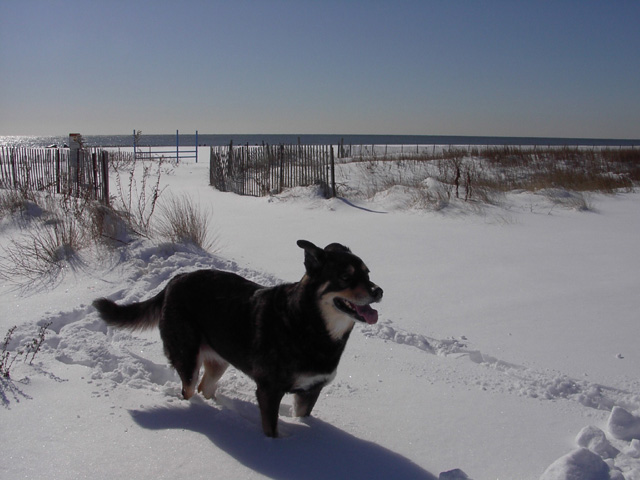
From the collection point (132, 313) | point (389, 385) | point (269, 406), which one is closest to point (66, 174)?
point (132, 313)

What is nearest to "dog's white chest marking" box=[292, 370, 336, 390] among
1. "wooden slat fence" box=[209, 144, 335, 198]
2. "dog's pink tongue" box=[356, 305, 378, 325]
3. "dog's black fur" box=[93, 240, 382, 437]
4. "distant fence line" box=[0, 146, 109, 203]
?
"dog's black fur" box=[93, 240, 382, 437]

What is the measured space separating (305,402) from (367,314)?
34.6 inches

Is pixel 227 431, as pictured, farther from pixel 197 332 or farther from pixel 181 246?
pixel 181 246

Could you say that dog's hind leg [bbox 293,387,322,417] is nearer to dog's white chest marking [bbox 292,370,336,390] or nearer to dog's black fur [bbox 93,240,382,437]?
dog's black fur [bbox 93,240,382,437]

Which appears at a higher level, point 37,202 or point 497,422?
point 37,202

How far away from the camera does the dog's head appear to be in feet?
9.53

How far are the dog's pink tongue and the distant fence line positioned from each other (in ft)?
24.7

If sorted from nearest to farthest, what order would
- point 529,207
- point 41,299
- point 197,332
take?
point 197,332 → point 41,299 → point 529,207

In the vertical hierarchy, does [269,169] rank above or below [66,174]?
above

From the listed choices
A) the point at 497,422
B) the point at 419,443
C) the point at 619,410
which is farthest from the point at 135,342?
the point at 619,410

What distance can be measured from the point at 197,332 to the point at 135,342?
1353 millimetres

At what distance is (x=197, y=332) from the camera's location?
3615mm

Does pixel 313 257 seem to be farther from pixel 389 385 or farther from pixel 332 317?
pixel 389 385

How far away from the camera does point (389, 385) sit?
400cm
